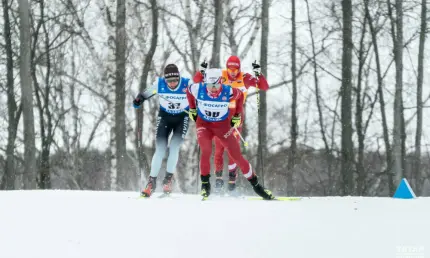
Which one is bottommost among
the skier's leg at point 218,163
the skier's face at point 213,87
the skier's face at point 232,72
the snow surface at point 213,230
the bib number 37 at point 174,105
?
the snow surface at point 213,230

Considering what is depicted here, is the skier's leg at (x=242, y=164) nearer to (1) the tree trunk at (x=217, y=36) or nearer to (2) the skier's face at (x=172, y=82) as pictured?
(2) the skier's face at (x=172, y=82)

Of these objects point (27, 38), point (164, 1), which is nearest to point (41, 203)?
point (27, 38)

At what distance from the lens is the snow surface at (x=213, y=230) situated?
4613mm

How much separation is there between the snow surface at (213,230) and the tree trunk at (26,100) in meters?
7.76

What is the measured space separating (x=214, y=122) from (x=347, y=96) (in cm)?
780

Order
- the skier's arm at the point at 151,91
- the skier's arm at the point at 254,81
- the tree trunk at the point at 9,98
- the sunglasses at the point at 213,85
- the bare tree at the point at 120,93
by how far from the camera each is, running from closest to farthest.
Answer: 1. the sunglasses at the point at 213,85
2. the skier's arm at the point at 151,91
3. the skier's arm at the point at 254,81
4. the bare tree at the point at 120,93
5. the tree trunk at the point at 9,98

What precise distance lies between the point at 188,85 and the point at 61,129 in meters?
20.1

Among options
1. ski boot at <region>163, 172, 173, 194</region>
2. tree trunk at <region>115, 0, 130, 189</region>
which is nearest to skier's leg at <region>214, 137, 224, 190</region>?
ski boot at <region>163, 172, 173, 194</region>

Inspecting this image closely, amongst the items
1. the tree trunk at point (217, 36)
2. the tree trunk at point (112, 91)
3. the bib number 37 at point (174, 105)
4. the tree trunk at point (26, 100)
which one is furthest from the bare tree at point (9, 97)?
the bib number 37 at point (174, 105)

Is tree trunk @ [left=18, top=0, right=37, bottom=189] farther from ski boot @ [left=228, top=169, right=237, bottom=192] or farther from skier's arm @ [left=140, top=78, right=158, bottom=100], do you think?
ski boot @ [left=228, top=169, right=237, bottom=192]

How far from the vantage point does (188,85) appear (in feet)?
27.7

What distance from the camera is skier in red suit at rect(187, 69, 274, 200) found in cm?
817

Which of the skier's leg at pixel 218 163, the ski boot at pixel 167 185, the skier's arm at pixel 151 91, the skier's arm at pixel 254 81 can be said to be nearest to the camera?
the skier's arm at pixel 151 91

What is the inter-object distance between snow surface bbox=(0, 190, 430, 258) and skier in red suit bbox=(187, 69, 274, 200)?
1.15 m
